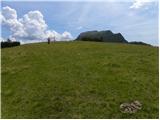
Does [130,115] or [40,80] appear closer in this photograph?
[130,115]

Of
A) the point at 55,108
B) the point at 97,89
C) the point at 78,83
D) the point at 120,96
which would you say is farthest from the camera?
the point at 78,83

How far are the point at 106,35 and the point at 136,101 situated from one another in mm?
34444

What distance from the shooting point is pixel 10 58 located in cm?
3052

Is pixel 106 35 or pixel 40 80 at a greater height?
pixel 106 35

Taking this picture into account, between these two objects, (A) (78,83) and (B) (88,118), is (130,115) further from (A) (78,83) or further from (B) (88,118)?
(A) (78,83)

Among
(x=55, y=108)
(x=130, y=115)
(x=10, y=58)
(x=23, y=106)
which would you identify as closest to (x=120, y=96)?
(x=130, y=115)

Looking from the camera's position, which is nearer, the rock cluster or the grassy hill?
the rock cluster

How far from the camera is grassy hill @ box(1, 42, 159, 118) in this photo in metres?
14.7

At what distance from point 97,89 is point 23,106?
4120 millimetres

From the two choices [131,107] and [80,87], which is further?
[80,87]

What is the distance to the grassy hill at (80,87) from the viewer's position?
14.7m

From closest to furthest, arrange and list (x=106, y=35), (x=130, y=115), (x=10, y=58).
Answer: (x=130, y=115) → (x=10, y=58) → (x=106, y=35)

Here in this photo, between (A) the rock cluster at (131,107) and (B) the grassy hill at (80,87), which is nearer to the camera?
(A) the rock cluster at (131,107)

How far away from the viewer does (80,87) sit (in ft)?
58.3
